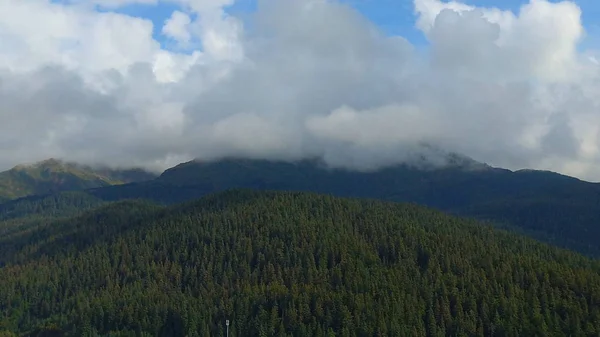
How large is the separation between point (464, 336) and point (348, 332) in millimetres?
37511

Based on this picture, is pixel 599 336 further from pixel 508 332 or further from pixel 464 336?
pixel 464 336

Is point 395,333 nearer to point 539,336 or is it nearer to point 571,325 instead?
point 539,336

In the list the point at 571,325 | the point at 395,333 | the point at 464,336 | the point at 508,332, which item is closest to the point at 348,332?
the point at 395,333

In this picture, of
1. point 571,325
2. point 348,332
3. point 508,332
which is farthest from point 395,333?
point 571,325

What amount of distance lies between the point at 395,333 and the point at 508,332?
1416 inches

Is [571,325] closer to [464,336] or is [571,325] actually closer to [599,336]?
[599,336]

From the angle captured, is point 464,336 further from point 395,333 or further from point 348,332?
point 348,332

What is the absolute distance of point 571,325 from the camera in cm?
19912

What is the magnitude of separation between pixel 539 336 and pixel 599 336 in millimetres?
18062

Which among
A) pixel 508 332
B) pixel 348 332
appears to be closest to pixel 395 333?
pixel 348 332

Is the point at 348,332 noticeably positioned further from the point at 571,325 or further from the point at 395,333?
the point at 571,325

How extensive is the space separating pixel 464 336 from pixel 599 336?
132ft

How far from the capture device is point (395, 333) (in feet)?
648

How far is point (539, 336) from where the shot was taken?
19062 centimetres
